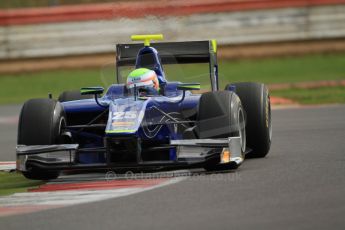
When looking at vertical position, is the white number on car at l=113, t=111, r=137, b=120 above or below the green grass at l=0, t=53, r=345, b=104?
above

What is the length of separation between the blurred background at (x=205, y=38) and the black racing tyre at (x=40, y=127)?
12.3 m

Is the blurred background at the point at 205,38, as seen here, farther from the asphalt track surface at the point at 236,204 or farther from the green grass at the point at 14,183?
the asphalt track surface at the point at 236,204

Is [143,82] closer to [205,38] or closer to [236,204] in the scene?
[236,204]

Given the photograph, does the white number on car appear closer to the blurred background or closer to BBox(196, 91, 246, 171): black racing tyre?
BBox(196, 91, 246, 171): black racing tyre

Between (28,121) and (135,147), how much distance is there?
1249mm

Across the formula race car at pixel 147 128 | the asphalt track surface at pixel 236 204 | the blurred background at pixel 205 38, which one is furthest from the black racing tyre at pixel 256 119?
the blurred background at pixel 205 38

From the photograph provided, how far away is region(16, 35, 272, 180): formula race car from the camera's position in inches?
367

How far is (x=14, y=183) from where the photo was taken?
9852mm

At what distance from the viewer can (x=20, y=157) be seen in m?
9.55

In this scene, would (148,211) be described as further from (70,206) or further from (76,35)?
(76,35)

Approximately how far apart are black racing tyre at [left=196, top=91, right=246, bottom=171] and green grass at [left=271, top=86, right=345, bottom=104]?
8.39 metres

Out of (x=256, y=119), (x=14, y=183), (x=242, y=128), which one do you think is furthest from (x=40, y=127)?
(x=256, y=119)

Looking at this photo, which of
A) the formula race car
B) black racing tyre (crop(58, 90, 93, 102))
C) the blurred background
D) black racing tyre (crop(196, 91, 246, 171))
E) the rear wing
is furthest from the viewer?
the blurred background

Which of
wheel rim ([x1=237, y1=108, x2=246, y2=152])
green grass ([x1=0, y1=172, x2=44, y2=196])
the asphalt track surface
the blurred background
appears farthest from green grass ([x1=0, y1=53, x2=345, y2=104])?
the asphalt track surface
